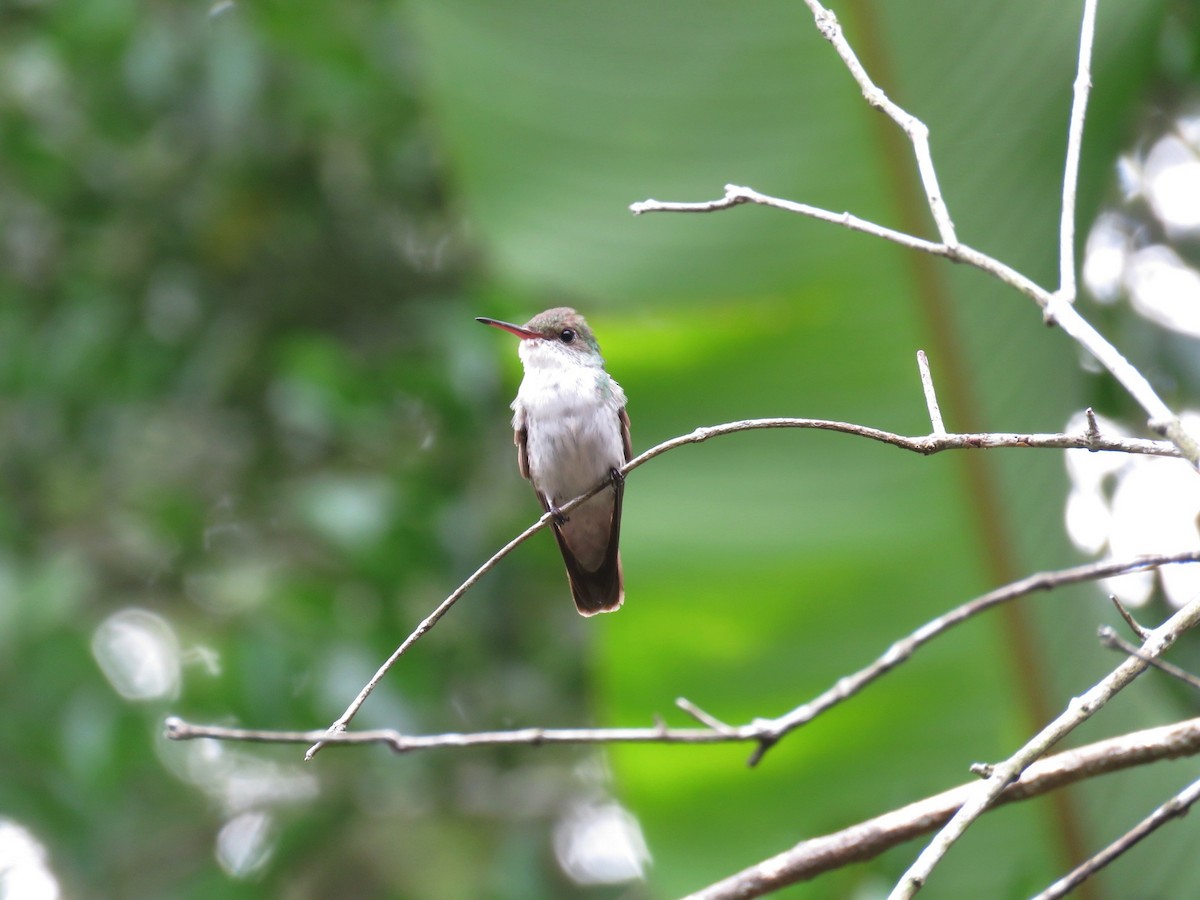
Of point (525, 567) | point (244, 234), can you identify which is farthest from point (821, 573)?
point (244, 234)

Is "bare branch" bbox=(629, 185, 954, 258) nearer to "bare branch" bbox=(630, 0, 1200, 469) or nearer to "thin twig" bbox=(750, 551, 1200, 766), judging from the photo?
"bare branch" bbox=(630, 0, 1200, 469)

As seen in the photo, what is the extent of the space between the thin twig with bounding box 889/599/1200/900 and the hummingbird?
1635 millimetres

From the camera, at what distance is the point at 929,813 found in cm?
235

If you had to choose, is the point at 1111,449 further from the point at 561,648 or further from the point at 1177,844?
the point at 561,648

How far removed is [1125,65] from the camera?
3564mm

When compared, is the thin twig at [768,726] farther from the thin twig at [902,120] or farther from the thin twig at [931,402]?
the thin twig at [902,120]

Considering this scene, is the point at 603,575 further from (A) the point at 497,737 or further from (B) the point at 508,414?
(B) the point at 508,414

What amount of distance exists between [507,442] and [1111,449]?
5269mm

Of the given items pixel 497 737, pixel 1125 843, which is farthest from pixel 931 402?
pixel 497 737

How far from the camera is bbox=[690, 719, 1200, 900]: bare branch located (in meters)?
2.29

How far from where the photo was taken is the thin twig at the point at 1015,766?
5.43 feet

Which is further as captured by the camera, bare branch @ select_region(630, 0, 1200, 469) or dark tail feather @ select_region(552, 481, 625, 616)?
dark tail feather @ select_region(552, 481, 625, 616)

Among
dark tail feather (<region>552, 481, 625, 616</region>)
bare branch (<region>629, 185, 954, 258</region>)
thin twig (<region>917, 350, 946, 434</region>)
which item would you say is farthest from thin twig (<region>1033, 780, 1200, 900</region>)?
dark tail feather (<region>552, 481, 625, 616</region>)

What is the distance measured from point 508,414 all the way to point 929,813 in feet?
13.6
